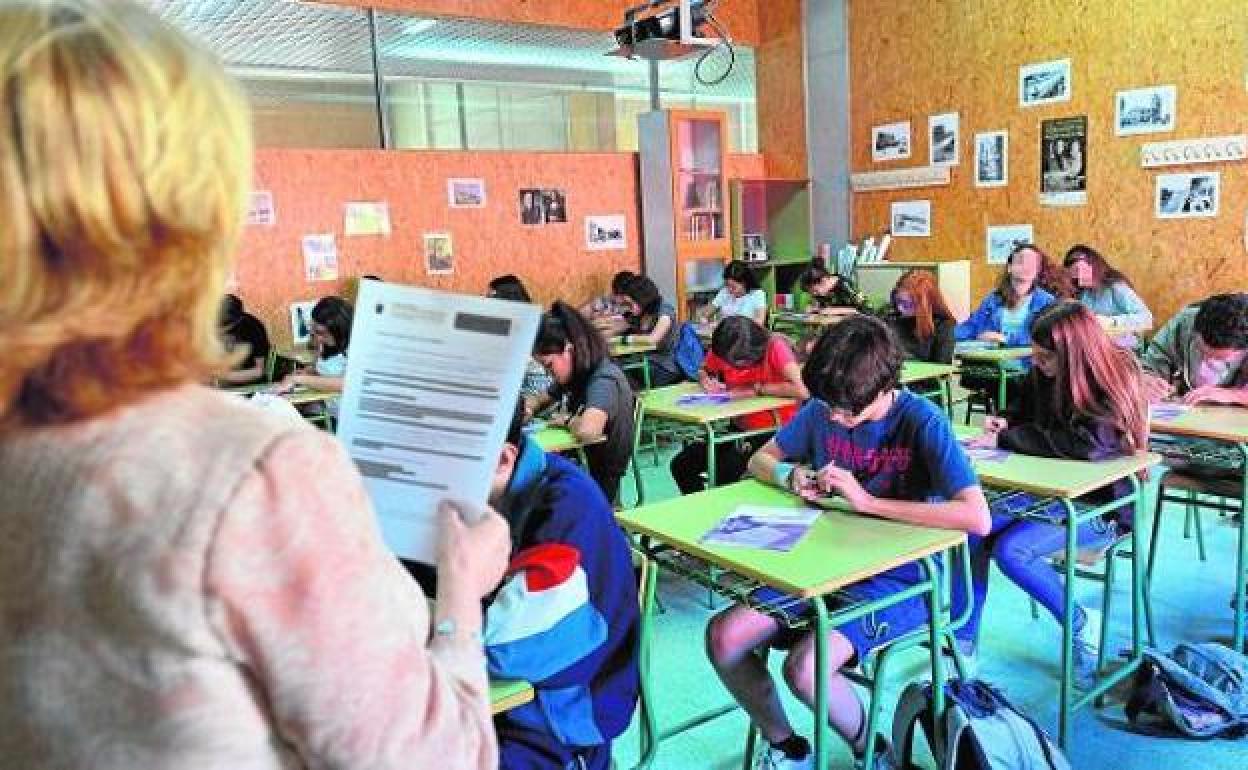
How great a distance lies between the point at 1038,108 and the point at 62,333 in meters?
7.24

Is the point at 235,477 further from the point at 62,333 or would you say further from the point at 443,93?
the point at 443,93

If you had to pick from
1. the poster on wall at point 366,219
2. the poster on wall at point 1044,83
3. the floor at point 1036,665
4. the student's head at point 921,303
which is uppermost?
the poster on wall at point 1044,83

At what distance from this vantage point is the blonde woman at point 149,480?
582 millimetres

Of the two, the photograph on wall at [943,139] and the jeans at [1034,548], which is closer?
the jeans at [1034,548]

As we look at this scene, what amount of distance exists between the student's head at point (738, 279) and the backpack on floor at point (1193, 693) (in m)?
4.49

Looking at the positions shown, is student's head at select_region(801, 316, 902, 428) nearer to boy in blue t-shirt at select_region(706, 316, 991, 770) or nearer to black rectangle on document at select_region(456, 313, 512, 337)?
boy in blue t-shirt at select_region(706, 316, 991, 770)

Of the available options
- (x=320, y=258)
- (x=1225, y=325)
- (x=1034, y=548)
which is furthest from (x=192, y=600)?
(x=320, y=258)

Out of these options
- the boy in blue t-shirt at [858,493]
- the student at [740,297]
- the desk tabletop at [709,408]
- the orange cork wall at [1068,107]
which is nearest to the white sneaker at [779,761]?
the boy in blue t-shirt at [858,493]

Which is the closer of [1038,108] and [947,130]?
[1038,108]

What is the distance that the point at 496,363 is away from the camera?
851 mm

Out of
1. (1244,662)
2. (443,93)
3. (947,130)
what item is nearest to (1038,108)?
(947,130)

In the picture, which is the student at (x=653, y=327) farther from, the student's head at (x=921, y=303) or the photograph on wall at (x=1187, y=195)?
the photograph on wall at (x=1187, y=195)

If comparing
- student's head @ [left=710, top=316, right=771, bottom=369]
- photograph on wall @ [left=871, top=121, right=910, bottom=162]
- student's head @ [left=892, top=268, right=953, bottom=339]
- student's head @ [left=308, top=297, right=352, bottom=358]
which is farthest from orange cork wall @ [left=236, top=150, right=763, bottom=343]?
student's head @ [left=710, top=316, right=771, bottom=369]

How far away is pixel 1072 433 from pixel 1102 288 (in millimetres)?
3655
